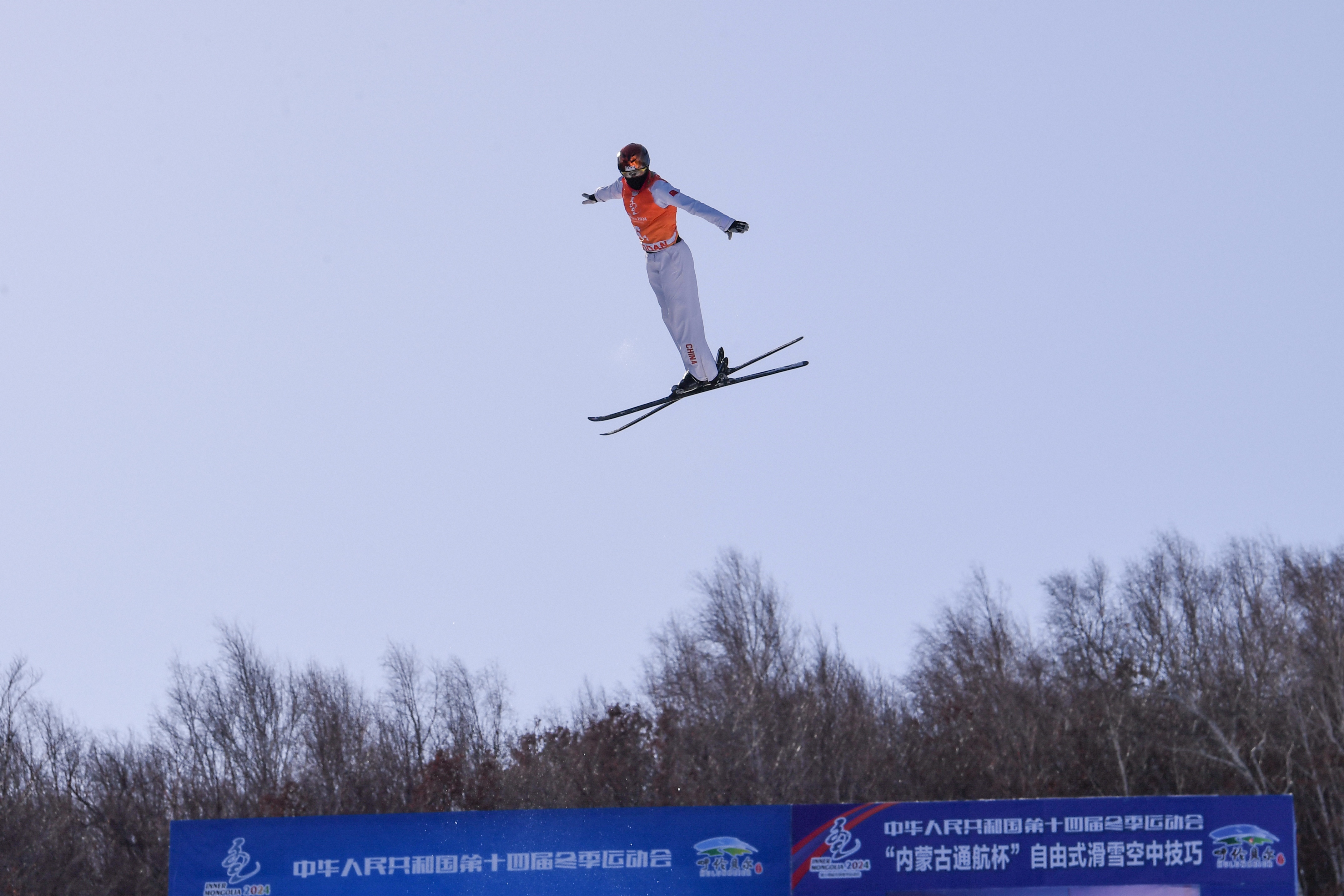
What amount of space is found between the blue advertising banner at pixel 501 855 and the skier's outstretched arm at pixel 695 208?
8112 millimetres

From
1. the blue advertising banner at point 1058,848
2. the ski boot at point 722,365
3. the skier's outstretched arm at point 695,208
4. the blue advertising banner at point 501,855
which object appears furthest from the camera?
the blue advertising banner at point 1058,848

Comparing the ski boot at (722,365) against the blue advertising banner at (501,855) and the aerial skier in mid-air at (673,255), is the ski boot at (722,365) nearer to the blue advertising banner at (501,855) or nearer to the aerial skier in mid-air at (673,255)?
the aerial skier in mid-air at (673,255)

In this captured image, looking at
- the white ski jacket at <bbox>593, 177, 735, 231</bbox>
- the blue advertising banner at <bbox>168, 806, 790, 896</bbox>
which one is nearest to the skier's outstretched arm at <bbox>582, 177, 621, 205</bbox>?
the white ski jacket at <bbox>593, 177, 735, 231</bbox>

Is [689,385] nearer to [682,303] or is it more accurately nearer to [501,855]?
[682,303]

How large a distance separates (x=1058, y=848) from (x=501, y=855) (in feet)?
20.3

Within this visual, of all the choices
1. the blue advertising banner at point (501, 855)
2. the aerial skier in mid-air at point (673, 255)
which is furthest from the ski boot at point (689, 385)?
the blue advertising banner at point (501, 855)

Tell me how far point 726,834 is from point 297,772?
31.8 metres

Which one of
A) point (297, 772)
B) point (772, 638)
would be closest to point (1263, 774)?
point (772, 638)

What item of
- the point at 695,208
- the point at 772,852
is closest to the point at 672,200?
the point at 695,208

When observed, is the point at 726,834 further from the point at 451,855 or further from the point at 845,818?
the point at 451,855

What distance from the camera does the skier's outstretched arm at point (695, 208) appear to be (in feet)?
32.4

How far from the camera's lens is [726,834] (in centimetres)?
1630

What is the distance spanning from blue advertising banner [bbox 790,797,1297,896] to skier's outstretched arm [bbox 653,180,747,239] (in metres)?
8.38

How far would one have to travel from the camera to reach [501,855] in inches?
639
